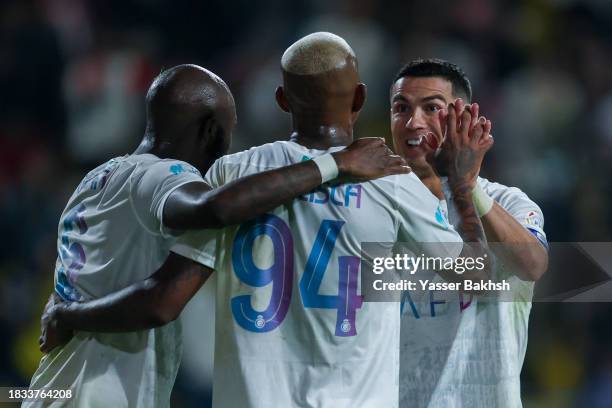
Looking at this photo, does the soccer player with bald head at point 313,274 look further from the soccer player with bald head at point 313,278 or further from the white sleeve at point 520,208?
the white sleeve at point 520,208

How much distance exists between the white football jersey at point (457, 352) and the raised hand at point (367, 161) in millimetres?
445

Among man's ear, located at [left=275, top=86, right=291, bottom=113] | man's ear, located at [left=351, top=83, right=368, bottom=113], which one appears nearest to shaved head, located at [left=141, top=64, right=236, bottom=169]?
man's ear, located at [left=275, top=86, right=291, bottom=113]

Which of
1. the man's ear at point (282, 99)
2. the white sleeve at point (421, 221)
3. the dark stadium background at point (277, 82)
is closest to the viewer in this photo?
the white sleeve at point (421, 221)

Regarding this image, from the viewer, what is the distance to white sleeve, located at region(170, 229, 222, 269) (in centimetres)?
296

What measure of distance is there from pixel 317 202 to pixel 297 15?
433 centimetres

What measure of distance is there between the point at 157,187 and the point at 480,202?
3.78 feet

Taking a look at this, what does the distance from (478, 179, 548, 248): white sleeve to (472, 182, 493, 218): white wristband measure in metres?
0.21

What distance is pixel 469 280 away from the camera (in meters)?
3.28

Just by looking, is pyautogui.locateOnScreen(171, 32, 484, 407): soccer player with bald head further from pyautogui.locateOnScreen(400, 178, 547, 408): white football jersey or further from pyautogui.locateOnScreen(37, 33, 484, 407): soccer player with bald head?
pyautogui.locateOnScreen(400, 178, 547, 408): white football jersey

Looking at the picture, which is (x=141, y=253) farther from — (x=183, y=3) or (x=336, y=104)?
(x=183, y=3)

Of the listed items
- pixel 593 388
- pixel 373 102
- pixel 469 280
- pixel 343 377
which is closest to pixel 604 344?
pixel 593 388

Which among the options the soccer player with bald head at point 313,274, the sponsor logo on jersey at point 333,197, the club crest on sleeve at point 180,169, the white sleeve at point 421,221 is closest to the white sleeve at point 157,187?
the club crest on sleeve at point 180,169

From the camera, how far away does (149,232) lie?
3078 millimetres

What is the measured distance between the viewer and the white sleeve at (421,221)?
3012mm
